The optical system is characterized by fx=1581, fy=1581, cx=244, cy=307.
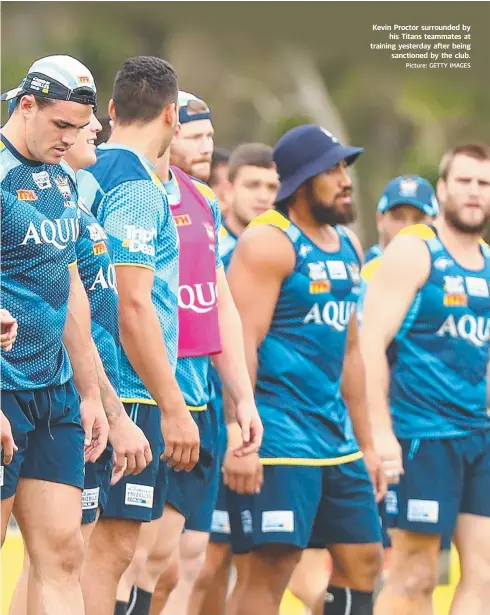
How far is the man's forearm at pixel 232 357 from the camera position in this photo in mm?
6652

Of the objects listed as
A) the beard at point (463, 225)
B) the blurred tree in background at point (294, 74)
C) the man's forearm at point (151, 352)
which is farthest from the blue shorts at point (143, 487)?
the blurred tree in background at point (294, 74)

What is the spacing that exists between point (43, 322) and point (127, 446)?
629 mm

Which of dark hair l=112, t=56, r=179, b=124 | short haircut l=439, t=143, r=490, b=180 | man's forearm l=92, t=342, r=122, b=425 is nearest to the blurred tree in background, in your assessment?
short haircut l=439, t=143, r=490, b=180

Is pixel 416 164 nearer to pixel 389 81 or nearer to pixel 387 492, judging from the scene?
pixel 389 81

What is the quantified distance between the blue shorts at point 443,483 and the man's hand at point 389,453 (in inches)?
8.1

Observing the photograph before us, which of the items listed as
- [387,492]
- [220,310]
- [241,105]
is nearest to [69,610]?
[220,310]

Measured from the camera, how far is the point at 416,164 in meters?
29.8

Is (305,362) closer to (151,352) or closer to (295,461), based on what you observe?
(295,461)

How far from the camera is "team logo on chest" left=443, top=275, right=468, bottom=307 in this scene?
308 inches

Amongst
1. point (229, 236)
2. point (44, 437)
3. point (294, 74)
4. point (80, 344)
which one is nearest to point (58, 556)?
point (44, 437)

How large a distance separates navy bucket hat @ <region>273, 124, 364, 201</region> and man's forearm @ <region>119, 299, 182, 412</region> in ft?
5.19

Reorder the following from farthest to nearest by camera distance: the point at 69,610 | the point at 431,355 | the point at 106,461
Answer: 1. the point at 431,355
2. the point at 106,461
3. the point at 69,610

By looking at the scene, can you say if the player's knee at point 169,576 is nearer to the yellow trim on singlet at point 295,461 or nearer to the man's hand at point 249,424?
the yellow trim on singlet at point 295,461

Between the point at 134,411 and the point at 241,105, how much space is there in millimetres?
26547
